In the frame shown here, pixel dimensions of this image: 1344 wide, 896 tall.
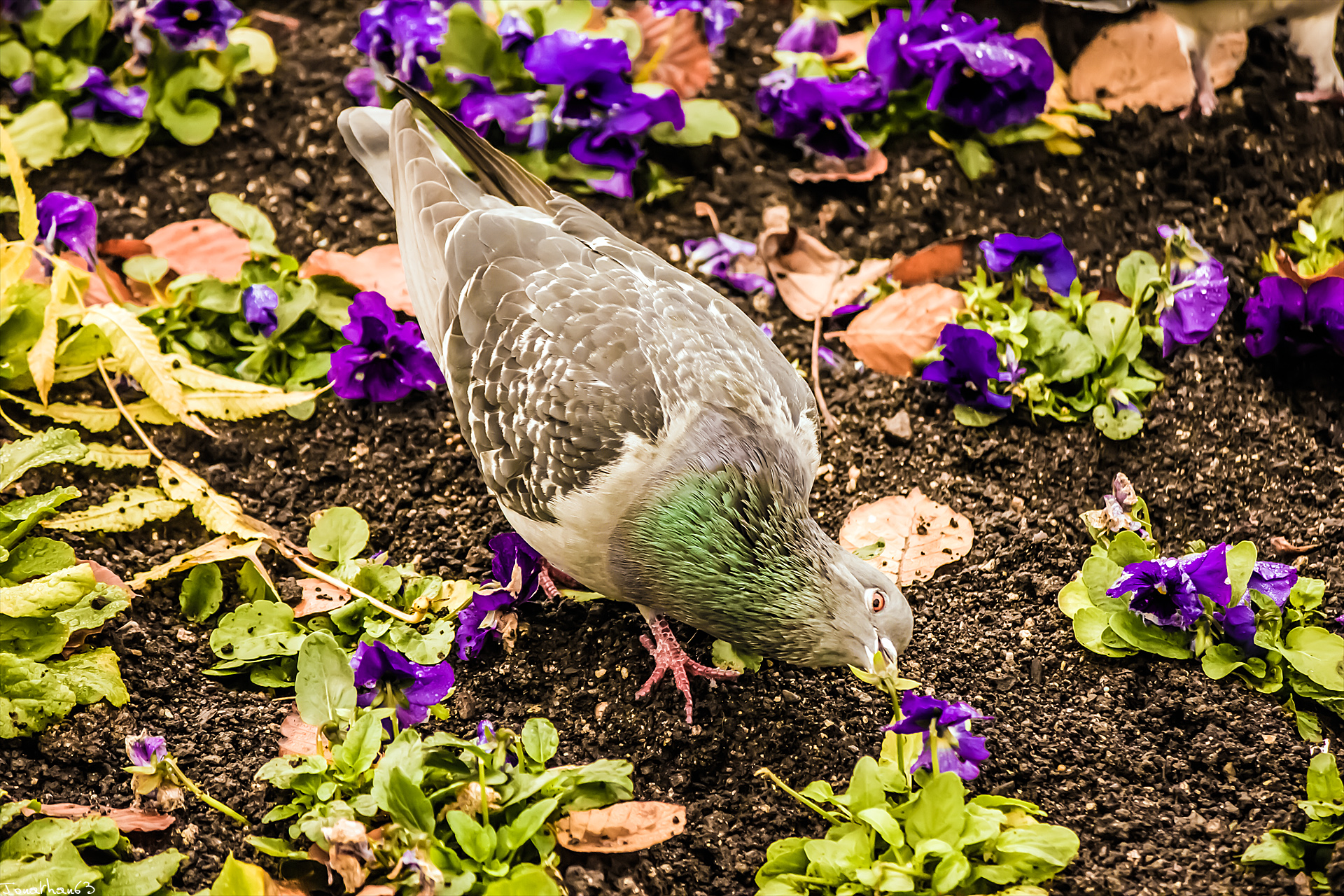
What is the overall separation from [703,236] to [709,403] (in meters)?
1.32

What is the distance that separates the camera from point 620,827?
7.73 ft

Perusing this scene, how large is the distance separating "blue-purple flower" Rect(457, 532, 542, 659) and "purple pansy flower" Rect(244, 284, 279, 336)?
109 centimetres

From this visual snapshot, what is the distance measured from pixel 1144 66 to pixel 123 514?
12.2 ft

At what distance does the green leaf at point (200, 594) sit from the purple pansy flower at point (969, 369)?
2.06m

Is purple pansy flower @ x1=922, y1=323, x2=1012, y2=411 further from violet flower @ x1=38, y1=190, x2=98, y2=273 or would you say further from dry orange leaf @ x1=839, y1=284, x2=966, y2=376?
violet flower @ x1=38, y1=190, x2=98, y2=273

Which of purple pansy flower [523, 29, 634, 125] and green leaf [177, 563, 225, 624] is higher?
purple pansy flower [523, 29, 634, 125]

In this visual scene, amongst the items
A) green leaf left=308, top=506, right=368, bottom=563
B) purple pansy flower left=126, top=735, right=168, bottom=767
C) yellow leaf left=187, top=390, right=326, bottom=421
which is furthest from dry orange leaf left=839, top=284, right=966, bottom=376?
purple pansy flower left=126, top=735, right=168, bottom=767

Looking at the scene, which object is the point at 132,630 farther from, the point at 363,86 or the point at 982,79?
the point at 982,79

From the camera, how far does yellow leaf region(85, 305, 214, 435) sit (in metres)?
3.05

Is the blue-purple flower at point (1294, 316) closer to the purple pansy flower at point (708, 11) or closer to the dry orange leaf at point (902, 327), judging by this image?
the dry orange leaf at point (902, 327)

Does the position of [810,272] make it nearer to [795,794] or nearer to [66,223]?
[795,794]

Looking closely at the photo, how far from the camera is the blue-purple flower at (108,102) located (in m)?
3.82

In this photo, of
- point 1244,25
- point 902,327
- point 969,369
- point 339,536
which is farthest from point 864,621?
point 1244,25

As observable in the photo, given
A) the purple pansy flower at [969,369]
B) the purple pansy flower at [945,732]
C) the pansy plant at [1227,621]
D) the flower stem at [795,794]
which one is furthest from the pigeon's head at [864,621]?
the purple pansy flower at [969,369]
